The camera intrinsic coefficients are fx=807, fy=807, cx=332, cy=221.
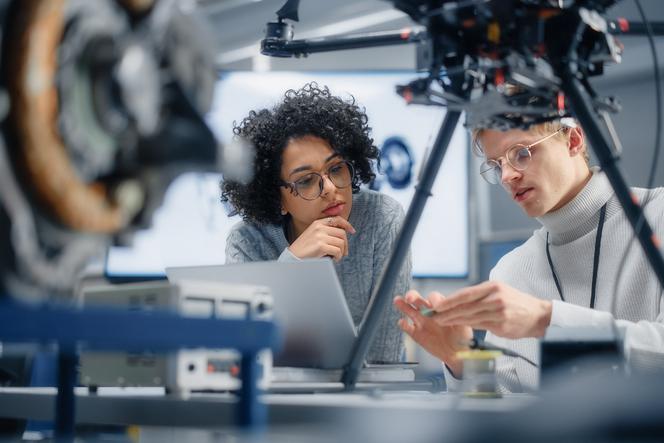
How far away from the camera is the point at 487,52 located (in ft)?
2.61

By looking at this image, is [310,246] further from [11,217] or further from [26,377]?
[11,217]

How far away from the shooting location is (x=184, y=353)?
98 cm

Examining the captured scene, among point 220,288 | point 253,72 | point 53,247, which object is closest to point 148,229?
point 53,247

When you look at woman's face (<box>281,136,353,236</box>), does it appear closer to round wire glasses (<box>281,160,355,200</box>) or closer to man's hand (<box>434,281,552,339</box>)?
round wire glasses (<box>281,160,355,200</box>)

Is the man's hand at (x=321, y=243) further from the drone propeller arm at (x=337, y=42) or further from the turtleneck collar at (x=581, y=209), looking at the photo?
the drone propeller arm at (x=337, y=42)

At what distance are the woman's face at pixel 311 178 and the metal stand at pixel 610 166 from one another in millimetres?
981

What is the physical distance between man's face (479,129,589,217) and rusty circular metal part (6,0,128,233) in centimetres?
106

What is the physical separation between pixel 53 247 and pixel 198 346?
124mm

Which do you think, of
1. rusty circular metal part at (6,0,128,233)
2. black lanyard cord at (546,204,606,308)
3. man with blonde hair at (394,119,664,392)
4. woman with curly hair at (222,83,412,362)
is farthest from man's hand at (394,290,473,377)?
rusty circular metal part at (6,0,128,233)

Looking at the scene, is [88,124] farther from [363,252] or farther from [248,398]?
[363,252]

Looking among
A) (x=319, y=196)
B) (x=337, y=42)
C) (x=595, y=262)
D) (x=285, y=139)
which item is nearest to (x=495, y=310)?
(x=337, y=42)

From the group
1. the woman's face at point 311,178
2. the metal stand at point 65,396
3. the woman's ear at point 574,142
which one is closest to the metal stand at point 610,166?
the metal stand at point 65,396

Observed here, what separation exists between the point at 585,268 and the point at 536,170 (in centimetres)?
21

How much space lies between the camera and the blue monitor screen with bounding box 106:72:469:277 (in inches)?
86.4
